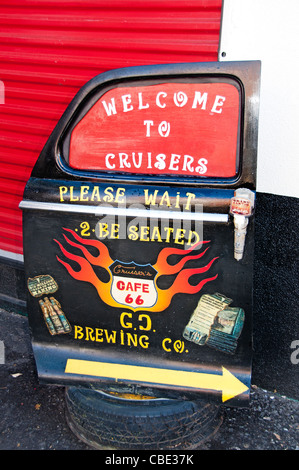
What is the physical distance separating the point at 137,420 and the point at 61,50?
2.58 m

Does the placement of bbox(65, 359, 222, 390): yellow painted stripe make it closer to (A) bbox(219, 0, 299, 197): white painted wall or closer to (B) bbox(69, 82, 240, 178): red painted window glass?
(B) bbox(69, 82, 240, 178): red painted window glass

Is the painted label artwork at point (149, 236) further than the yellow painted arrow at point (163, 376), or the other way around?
the yellow painted arrow at point (163, 376)

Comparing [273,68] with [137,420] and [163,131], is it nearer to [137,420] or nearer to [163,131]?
[163,131]

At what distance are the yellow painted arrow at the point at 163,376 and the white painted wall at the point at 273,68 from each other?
1.21m

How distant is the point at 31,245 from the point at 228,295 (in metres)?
0.98

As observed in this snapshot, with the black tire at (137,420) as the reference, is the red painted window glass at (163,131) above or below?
above

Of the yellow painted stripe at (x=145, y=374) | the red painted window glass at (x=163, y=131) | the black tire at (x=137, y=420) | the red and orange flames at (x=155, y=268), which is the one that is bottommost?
the black tire at (x=137, y=420)

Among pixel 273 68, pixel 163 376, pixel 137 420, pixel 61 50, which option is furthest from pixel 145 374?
pixel 61 50

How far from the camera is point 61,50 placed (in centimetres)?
320

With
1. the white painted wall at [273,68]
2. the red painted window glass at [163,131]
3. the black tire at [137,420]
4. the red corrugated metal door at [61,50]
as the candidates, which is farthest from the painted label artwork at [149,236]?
the red corrugated metal door at [61,50]

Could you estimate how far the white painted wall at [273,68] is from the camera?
7.98 feet

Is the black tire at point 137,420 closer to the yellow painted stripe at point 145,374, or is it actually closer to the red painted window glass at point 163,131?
the yellow painted stripe at point 145,374

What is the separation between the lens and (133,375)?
2.17 meters

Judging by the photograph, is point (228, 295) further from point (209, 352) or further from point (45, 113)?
point (45, 113)
